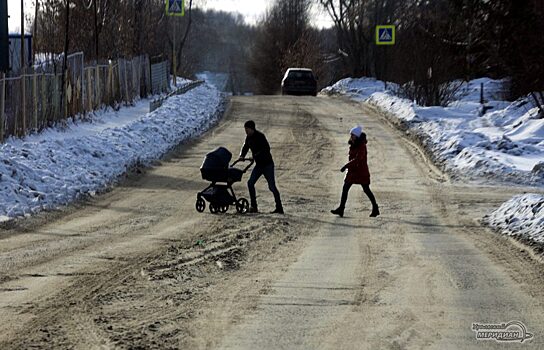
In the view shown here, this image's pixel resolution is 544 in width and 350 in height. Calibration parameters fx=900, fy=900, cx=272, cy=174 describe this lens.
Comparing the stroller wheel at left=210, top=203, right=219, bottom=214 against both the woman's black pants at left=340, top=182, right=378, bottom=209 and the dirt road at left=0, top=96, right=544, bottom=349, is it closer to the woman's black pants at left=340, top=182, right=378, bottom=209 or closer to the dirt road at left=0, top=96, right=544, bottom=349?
the dirt road at left=0, top=96, right=544, bottom=349

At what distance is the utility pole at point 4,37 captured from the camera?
24.7 meters

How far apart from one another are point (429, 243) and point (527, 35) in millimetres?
18599

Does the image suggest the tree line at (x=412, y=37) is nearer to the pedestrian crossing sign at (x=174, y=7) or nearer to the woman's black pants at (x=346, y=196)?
the pedestrian crossing sign at (x=174, y=7)

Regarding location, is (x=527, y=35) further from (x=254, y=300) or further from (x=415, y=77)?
(x=254, y=300)

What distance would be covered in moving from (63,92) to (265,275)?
677 inches

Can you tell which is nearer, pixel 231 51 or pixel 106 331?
pixel 106 331

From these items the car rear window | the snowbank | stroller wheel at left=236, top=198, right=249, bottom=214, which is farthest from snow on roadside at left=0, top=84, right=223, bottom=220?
the car rear window

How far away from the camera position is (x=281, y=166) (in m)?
22.3

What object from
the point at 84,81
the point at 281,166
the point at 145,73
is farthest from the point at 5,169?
the point at 145,73

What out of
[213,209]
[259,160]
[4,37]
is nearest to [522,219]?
[259,160]

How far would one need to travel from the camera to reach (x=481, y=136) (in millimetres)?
24219

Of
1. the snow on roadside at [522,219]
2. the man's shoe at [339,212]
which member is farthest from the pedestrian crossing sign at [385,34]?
the snow on roadside at [522,219]

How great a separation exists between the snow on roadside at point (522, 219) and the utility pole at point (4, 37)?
15.2 meters

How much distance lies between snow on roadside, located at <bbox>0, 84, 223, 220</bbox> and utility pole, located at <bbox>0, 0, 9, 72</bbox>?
2.52m
